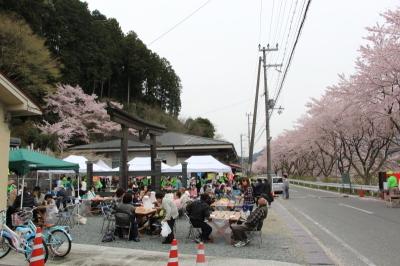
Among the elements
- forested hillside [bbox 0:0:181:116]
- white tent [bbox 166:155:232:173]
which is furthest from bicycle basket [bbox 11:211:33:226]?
forested hillside [bbox 0:0:181:116]

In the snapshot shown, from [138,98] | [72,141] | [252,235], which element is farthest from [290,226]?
[138,98]

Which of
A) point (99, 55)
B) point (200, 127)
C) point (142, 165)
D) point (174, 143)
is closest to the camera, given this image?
point (142, 165)

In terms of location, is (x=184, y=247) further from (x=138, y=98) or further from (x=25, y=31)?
(x=138, y=98)

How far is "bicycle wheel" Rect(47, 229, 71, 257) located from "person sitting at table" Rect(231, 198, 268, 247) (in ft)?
12.8

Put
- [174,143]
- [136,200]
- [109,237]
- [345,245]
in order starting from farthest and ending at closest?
[174,143] < [136,200] < [109,237] < [345,245]

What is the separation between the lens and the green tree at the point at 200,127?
7144 centimetres

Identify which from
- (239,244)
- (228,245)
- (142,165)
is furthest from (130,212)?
(142,165)

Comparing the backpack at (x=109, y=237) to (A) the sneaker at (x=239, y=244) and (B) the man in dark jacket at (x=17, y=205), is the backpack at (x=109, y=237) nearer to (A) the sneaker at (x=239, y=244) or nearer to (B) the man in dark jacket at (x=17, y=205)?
(B) the man in dark jacket at (x=17, y=205)

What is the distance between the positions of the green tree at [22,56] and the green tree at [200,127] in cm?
3684

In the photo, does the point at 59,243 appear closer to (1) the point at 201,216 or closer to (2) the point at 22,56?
(1) the point at 201,216

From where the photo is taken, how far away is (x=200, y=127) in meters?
74.6

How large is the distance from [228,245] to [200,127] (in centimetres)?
6415

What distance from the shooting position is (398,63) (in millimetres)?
25312

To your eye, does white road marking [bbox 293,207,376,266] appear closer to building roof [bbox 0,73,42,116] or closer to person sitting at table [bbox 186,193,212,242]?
person sitting at table [bbox 186,193,212,242]
